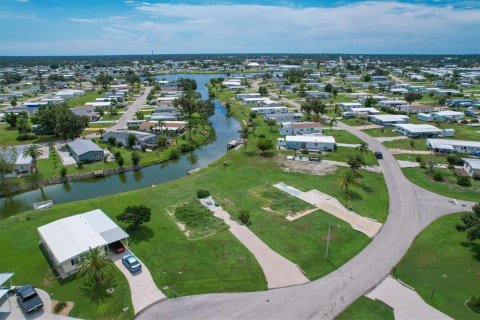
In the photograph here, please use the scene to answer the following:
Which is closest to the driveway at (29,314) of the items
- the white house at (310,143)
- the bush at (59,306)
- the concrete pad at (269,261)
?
the bush at (59,306)

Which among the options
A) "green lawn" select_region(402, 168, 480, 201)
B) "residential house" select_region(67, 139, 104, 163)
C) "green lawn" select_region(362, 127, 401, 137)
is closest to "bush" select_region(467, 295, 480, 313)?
"green lawn" select_region(402, 168, 480, 201)

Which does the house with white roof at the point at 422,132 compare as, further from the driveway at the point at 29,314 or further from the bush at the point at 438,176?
the driveway at the point at 29,314

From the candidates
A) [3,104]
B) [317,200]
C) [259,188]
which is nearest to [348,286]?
[317,200]

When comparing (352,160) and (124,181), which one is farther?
(124,181)

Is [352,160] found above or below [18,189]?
above

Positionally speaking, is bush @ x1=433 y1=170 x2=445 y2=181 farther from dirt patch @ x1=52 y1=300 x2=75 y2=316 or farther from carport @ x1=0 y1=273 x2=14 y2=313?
carport @ x1=0 y1=273 x2=14 y2=313

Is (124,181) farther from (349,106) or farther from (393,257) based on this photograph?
(349,106)

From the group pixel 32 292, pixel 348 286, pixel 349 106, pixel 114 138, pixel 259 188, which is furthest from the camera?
pixel 349 106

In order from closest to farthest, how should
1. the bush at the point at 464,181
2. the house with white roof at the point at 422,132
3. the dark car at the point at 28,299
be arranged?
the dark car at the point at 28,299, the bush at the point at 464,181, the house with white roof at the point at 422,132
